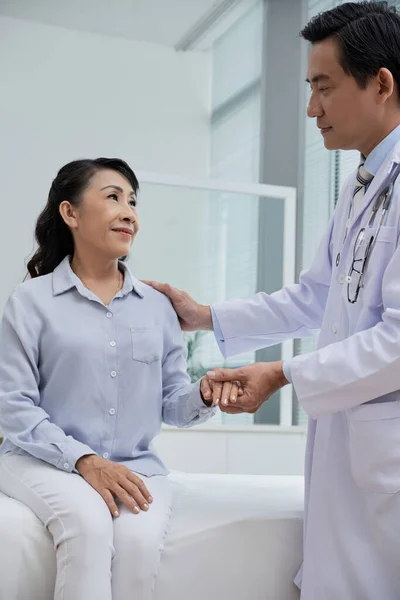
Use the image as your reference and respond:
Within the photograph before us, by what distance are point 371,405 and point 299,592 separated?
0.45 meters

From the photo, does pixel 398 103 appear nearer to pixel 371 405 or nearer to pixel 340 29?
Result: pixel 340 29

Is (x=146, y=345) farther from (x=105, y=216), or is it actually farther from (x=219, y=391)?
(x=105, y=216)

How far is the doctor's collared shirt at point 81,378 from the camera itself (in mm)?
1801

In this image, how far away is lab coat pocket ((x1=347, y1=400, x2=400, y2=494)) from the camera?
151 centimetres

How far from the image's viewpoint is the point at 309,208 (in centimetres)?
452

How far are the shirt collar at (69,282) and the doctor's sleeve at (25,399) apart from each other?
112mm

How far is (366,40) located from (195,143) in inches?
130

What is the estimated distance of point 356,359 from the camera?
1.56 m

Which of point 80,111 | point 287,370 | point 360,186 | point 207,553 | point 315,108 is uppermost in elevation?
point 80,111

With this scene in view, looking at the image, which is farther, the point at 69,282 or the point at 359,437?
the point at 69,282

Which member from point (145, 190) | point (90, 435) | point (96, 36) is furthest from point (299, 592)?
point (96, 36)

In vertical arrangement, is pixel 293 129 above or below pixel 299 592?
above

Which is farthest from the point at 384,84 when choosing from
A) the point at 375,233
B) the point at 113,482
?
the point at 113,482

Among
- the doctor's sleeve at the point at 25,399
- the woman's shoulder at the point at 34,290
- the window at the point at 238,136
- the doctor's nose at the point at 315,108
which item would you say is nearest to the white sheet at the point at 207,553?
the doctor's sleeve at the point at 25,399
